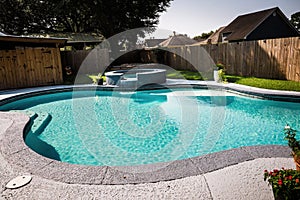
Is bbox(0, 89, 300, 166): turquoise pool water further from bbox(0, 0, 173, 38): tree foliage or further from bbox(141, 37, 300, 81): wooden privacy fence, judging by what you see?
bbox(0, 0, 173, 38): tree foliage

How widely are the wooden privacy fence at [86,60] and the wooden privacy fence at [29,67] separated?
8.03 ft

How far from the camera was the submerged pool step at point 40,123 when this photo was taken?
5381mm

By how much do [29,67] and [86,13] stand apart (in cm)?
925

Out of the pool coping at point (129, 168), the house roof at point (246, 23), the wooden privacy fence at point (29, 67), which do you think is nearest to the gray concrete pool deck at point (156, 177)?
the pool coping at point (129, 168)

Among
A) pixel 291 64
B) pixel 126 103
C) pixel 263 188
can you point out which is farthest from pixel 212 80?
pixel 263 188

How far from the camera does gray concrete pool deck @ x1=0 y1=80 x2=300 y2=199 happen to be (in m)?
2.35

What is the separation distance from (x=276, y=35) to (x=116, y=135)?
18.7 m

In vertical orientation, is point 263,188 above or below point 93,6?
below

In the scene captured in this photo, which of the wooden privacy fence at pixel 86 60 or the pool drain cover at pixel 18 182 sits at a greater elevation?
the wooden privacy fence at pixel 86 60

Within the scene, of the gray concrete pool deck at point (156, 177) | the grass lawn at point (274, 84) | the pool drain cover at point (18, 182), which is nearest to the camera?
the gray concrete pool deck at point (156, 177)

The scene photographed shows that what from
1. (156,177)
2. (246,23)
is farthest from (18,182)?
(246,23)

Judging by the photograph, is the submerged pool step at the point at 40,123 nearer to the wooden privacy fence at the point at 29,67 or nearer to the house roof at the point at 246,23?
the wooden privacy fence at the point at 29,67

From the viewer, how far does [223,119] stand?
20.4 feet

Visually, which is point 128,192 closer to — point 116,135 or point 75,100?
point 116,135
